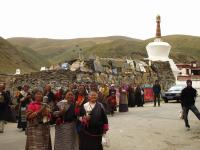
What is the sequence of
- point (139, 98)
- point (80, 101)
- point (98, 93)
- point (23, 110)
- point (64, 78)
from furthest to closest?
point (139, 98) < point (64, 78) < point (98, 93) < point (23, 110) < point (80, 101)

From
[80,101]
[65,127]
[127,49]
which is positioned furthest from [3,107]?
[127,49]

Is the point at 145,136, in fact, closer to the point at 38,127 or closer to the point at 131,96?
the point at 38,127

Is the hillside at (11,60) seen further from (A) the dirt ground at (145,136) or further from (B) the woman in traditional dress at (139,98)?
(A) the dirt ground at (145,136)

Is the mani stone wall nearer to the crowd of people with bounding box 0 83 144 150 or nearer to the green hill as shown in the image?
the crowd of people with bounding box 0 83 144 150

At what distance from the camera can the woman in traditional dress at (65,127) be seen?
9.09 m

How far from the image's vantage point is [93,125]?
28.8ft

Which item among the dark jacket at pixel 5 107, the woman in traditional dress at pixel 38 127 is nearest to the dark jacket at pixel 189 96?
the dark jacket at pixel 5 107

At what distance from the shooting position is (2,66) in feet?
270

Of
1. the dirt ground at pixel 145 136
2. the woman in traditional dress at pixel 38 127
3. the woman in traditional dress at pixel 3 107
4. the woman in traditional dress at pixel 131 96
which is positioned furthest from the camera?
the woman in traditional dress at pixel 131 96

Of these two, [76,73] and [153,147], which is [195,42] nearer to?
[76,73]

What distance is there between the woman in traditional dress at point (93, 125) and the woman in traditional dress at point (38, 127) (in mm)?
708

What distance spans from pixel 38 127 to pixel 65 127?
60 centimetres

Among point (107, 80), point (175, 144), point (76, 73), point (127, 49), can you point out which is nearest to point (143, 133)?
point (175, 144)

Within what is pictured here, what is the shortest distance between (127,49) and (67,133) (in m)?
125
